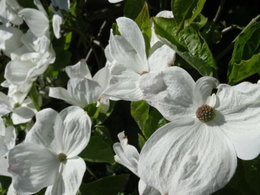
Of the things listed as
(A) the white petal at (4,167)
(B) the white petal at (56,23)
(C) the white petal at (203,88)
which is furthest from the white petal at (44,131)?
(C) the white petal at (203,88)

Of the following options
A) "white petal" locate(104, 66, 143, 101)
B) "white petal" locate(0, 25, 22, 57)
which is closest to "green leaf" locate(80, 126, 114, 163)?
"white petal" locate(104, 66, 143, 101)

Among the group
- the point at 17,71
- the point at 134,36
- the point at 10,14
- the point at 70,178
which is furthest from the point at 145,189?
the point at 10,14

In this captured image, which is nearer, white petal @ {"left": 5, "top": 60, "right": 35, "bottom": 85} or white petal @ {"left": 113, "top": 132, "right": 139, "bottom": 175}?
white petal @ {"left": 113, "top": 132, "right": 139, "bottom": 175}

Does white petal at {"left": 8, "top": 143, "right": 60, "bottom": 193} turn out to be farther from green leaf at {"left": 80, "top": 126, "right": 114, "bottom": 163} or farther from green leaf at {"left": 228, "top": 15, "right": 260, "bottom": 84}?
green leaf at {"left": 228, "top": 15, "right": 260, "bottom": 84}

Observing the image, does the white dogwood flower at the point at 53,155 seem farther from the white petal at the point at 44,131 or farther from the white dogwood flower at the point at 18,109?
the white dogwood flower at the point at 18,109

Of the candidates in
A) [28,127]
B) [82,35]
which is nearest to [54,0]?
[82,35]

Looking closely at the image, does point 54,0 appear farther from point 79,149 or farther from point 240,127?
point 240,127
